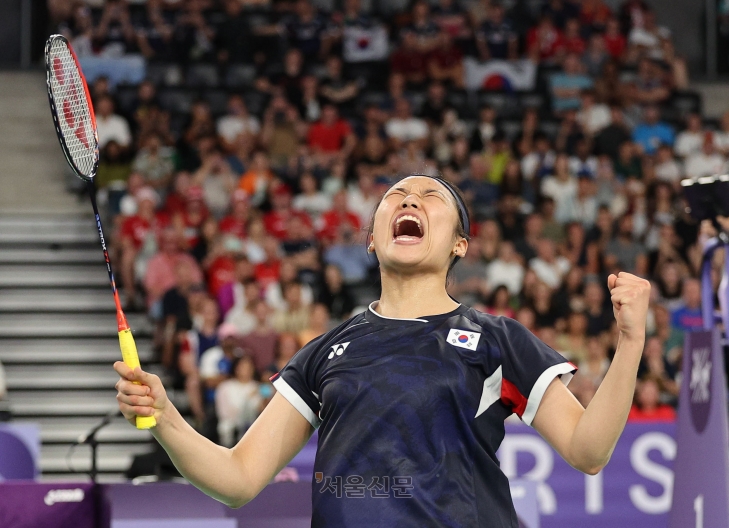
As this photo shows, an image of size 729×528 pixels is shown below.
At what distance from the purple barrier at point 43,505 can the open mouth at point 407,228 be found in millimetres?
1695

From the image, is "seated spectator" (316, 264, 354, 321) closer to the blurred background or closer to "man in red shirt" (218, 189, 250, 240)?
the blurred background

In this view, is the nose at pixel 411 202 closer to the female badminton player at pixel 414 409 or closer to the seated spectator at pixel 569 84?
the female badminton player at pixel 414 409

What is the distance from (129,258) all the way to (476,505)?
307 inches

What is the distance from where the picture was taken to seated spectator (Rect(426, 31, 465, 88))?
13.2m

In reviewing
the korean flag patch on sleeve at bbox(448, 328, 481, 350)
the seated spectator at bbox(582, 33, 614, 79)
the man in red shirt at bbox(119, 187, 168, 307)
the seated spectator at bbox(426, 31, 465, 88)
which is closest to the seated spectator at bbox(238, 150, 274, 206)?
the man in red shirt at bbox(119, 187, 168, 307)

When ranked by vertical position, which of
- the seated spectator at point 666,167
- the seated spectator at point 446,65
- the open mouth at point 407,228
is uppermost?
the seated spectator at point 446,65

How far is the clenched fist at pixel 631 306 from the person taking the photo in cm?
239

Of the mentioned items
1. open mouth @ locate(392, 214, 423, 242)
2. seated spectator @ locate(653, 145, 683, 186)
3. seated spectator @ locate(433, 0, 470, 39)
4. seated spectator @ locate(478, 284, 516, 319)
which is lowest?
seated spectator @ locate(478, 284, 516, 319)

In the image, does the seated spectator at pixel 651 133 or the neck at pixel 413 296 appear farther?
the seated spectator at pixel 651 133

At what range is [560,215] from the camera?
37.3 feet

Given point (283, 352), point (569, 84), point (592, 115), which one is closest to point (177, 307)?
point (283, 352)

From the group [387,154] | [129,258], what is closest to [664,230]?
[387,154]

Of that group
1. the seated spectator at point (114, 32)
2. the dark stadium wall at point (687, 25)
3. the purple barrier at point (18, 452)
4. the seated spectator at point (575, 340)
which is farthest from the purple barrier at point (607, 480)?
the dark stadium wall at point (687, 25)

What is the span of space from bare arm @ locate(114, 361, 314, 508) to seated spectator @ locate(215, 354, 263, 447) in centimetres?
535
